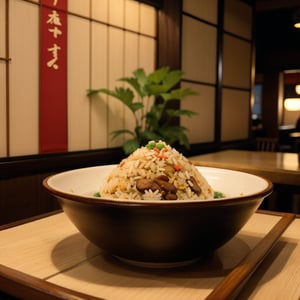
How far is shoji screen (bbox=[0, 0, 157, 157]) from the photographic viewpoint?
9.52 ft

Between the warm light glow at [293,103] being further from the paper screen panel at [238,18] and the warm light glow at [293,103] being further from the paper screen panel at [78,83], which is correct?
the paper screen panel at [78,83]

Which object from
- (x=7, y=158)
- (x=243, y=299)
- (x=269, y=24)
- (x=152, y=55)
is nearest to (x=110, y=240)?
(x=243, y=299)

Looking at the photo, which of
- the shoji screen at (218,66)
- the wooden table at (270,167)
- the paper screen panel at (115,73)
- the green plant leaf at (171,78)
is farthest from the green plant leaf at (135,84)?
the shoji screen at (218,66)

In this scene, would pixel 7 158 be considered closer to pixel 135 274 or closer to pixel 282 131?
pixel 135 274

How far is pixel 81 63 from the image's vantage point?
11.4ft

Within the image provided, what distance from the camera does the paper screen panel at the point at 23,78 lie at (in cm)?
290

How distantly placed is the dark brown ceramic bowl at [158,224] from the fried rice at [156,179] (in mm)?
116

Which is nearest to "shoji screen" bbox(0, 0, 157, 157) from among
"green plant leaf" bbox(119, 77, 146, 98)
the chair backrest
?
"green plant leaf" bbox(119, 77, 146, 98)

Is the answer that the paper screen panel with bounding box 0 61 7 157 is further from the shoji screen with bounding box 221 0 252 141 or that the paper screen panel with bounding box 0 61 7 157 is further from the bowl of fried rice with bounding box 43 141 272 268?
the shoji screen with bounding box 221 0 252 141

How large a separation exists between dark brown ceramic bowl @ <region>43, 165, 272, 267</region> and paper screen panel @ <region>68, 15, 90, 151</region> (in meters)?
2.51

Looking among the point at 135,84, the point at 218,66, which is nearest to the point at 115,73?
the point at 135,84

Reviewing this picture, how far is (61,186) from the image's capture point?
3.78ft

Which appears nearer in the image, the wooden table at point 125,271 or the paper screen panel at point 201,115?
the wooden table at point 125,271

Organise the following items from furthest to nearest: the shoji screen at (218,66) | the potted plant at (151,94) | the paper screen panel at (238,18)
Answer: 1. the paper screen panel at (238,18)
2. the shoji screen at (218,66)
3. the potted plant at (151,94)
